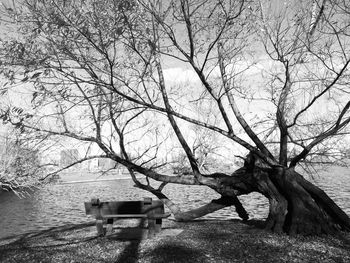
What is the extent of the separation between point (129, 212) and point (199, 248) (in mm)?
2898

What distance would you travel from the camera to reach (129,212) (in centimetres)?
1000

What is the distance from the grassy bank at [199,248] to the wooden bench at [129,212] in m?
0.41

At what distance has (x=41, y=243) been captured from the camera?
33.0 ft

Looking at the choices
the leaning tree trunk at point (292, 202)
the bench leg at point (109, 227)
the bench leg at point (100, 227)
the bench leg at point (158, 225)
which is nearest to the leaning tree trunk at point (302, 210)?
the leaning tree trunk at point (292, 202)

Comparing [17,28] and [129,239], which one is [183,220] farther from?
[17,28]

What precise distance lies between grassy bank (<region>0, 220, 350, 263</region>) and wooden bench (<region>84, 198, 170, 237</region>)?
0.41 m

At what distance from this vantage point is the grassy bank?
709 cm

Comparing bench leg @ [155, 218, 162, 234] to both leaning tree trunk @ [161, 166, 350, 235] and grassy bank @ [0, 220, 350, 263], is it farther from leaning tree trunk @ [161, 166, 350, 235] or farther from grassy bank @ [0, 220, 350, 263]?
leaning tree trunk @ [161, 166, 350, 235]

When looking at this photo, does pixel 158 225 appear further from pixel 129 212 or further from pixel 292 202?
pixel 292 202

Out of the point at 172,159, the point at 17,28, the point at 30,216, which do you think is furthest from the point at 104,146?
the point at 30,216

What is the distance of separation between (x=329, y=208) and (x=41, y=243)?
794cm

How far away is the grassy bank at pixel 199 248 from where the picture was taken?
23.3 ft

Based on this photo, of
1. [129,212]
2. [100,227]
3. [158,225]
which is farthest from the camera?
[100,227]

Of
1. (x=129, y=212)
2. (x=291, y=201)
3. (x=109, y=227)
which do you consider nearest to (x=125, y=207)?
(x=129, y=212)
